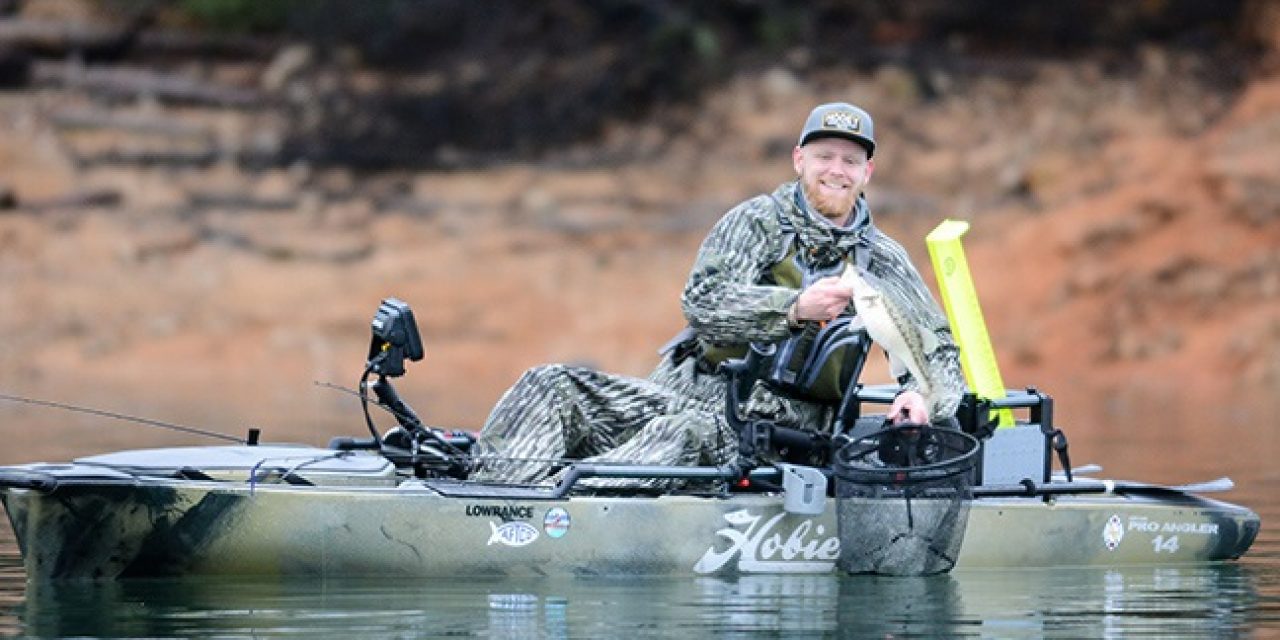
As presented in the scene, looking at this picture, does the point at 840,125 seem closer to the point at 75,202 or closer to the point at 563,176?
the point at 563,176

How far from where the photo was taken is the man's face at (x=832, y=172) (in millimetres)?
9594

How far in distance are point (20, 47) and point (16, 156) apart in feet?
6.88

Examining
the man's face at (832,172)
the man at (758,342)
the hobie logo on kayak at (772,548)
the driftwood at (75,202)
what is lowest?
the hobie logo on kayak at (772,548)

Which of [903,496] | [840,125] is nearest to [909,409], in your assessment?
[903,496]

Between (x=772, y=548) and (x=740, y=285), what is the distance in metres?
1.05

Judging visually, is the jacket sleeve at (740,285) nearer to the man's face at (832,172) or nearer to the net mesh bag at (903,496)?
the man's face at (832,172)

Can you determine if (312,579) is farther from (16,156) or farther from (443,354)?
(16,156)

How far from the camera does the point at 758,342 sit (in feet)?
31.3

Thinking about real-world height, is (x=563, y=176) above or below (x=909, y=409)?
above

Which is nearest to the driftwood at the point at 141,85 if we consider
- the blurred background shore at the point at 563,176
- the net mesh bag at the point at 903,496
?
the blurred background shore at the point at 563,176

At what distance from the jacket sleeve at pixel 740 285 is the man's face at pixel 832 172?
19 cm

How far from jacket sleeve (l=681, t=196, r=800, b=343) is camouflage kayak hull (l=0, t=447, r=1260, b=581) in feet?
2.23

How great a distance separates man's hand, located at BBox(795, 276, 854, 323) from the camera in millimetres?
9188

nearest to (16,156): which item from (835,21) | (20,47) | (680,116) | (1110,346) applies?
(20,47)
